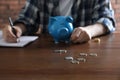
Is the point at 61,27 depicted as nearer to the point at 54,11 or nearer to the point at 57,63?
the point at 57,63

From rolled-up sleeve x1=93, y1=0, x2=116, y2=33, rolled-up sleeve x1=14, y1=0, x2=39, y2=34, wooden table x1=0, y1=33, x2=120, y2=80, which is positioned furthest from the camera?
rolled-up sleeve x1=14, y1=0, x2=39, y2=34

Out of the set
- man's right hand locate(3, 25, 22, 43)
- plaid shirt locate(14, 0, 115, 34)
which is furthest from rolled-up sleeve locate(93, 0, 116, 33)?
man's right hand locate(3, 25, 22, 43)

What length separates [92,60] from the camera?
87 cm

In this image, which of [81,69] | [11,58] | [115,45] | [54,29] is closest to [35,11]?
[54,29]

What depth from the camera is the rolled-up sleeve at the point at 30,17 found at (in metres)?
1.53

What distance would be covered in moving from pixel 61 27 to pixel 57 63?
1.07 feet

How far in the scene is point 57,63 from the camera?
2.75 ft

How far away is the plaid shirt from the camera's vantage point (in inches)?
61.0

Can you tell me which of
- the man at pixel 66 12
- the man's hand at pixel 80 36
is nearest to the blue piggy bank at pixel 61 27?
the man's hand at pixel 80 36

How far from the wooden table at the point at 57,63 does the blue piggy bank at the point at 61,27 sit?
0.03 meters

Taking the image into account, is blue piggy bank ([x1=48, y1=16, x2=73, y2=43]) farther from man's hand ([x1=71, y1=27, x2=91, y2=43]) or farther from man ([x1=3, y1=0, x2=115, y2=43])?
man ([x1=3, y1=0, x2=115, y2=43])

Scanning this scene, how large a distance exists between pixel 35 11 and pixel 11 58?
0.77 m

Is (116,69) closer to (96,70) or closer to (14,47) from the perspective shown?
(96,70)

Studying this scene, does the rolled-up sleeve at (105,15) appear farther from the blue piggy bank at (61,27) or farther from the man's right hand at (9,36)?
the man's right hand at (9,36)
